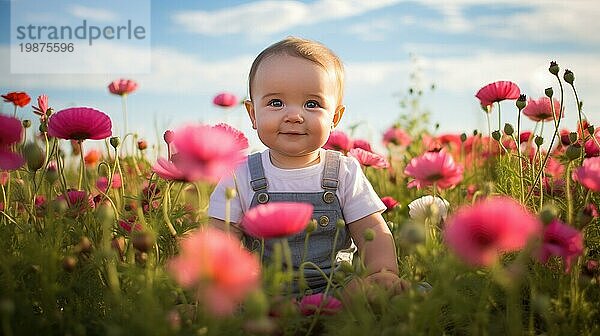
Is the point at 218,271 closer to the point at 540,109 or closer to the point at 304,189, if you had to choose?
the point at 304,189

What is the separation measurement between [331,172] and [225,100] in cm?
89

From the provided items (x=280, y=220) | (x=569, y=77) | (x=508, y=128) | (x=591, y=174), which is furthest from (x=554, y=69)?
(x=280, y=220)

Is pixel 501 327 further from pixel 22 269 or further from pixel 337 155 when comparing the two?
pixel 22 269

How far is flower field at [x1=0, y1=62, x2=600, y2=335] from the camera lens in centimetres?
→ 85


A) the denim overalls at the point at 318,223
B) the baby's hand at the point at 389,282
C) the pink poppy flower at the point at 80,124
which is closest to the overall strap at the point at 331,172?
the denim overalls at the point at 318,223

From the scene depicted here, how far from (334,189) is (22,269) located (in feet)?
2.25

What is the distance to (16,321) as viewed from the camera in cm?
106

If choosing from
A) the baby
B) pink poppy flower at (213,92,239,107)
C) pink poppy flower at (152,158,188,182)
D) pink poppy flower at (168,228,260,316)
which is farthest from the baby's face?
pink poppy flower at (213,92,239,107)

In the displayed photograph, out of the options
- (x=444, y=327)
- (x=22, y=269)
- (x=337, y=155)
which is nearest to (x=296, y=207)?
(x=444, y=327)

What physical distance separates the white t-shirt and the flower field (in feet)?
0.24

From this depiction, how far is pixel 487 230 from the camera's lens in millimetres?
833

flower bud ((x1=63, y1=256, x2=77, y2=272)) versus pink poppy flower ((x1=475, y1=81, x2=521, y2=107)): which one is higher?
pink poppy flower ((x1=475, y1=81, x2=521, y2=107))

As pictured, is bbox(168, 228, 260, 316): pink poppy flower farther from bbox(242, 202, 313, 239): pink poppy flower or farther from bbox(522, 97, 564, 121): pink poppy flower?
bbox(522, 97, 564, 121): pink poppy flower

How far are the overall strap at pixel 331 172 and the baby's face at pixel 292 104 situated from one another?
8 centimetres
